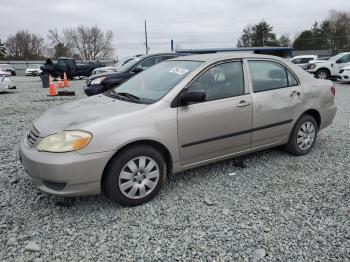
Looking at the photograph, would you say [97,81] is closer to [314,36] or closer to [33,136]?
[33,136]

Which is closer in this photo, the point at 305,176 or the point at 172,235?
the point at 172,235

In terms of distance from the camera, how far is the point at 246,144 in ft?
A: 12.8

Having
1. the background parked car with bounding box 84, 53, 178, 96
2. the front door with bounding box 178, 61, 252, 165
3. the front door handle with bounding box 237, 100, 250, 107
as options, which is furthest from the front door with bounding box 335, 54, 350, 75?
the front door handle with bounding box 237, 100, 250, 107

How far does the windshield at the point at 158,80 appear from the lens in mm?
3504

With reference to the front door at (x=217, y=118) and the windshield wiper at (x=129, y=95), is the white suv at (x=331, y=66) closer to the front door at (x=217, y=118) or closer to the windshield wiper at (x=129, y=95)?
the front door at (x=217, y=118)

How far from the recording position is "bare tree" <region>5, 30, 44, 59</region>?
66.7 m

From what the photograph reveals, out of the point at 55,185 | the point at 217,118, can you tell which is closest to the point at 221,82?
the point at 217,118

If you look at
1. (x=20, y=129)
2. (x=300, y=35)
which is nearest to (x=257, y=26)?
(x=300, y=35)

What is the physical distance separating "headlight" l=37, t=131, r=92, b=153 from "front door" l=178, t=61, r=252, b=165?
1021 mm

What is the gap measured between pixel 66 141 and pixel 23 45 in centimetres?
7471

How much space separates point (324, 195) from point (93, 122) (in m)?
2.63

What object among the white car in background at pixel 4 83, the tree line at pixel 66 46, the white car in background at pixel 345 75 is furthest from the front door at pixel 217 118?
→ the tree line at pixel 66 46

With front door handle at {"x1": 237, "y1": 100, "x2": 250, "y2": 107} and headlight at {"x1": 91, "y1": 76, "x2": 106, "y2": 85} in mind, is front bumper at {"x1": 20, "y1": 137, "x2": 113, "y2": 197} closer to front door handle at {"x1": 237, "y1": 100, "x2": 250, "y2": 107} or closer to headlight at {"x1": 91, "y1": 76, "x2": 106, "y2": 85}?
front door handle at {"x1": 237, "y1": 100, "x2": 250, "y2": 107}

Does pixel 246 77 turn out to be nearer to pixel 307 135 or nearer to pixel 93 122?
pixel 307 135
